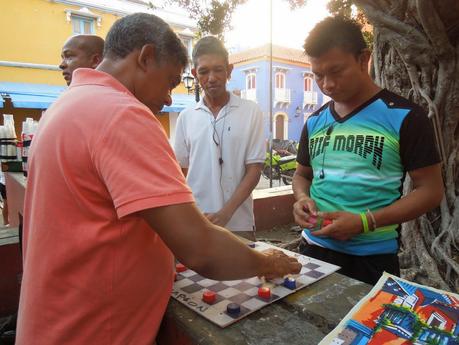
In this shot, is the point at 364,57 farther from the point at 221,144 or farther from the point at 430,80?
the point at 430,80

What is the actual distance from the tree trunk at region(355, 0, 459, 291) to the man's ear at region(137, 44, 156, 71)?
2.16 metres

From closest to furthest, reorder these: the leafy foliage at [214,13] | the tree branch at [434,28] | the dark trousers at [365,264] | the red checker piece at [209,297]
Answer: the red checker piece at [209,297]
the dark trousers at [365,264]
the tree branch at [434,28]
the leafy foliage at [214,13]

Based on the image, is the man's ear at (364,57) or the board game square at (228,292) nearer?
the board game square at (228,292)

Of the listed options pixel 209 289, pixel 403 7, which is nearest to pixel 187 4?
pixel 403 7

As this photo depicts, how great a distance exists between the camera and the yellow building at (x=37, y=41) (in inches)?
461

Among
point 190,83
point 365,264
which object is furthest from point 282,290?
point 190,83

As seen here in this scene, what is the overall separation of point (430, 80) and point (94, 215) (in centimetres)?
277

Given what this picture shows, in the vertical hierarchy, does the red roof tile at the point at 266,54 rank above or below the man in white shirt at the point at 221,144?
above

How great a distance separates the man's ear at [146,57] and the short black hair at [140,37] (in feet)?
0.04

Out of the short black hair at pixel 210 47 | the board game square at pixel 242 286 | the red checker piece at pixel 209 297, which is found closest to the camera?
the red checker piece at pixel 209 297

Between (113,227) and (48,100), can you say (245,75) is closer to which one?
(48,100)

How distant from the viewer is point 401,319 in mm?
990

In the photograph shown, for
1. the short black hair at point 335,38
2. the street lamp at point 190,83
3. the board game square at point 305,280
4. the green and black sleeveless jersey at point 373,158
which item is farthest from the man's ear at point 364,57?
the street lamp at point 190,83

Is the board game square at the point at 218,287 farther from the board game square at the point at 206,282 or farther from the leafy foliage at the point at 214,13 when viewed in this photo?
the leafy foliage at the point at 214,13
